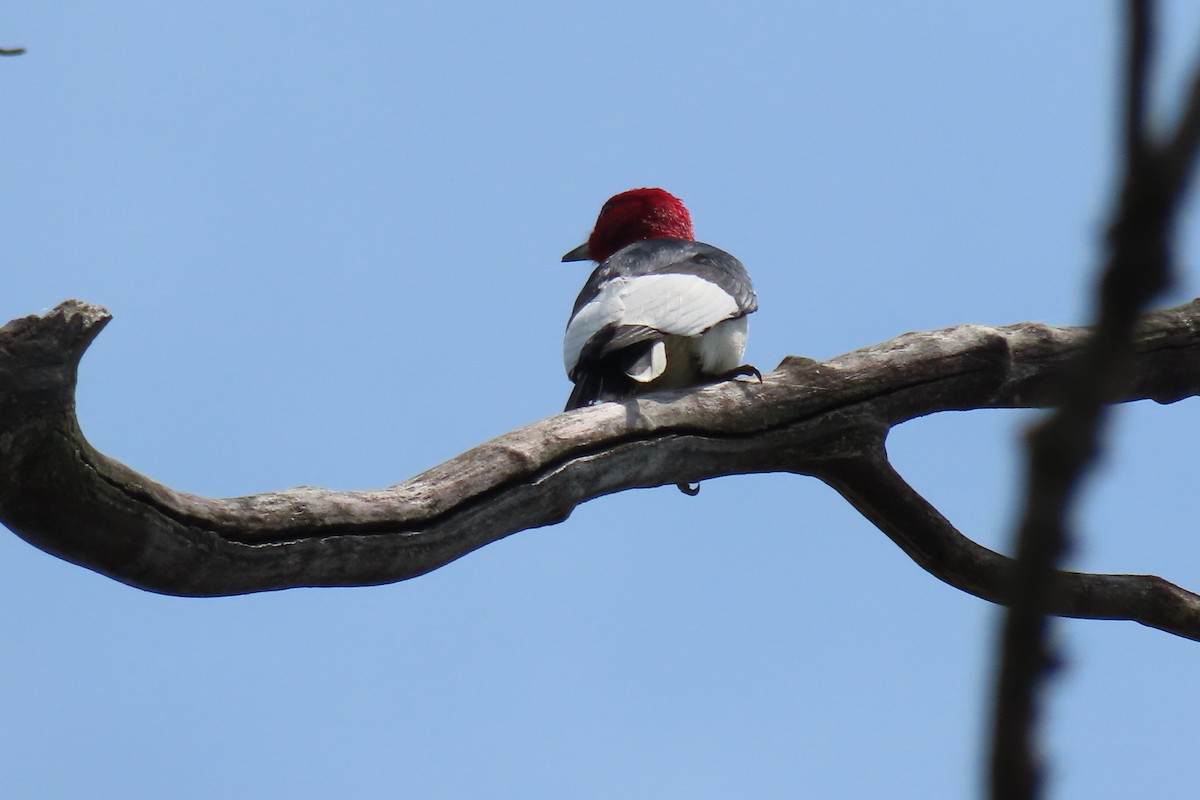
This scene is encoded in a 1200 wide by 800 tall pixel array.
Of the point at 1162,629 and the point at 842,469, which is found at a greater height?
the point at 842,469

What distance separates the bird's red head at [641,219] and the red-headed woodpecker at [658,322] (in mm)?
1057

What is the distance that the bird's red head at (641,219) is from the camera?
6.11 m

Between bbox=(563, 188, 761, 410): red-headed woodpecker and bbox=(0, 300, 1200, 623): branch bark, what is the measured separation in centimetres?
44

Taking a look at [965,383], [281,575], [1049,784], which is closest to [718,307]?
[965,383]

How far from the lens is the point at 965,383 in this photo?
3.77m

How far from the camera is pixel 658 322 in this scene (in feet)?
13.1

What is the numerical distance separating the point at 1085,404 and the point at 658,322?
353 centimetres

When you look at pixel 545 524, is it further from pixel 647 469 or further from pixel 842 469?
pixel 842 469

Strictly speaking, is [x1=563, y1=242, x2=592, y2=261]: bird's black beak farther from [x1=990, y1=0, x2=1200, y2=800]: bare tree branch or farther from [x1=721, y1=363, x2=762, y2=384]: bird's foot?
[x1=990, y1=0, x2=1200, y2=800]: bare tree branch

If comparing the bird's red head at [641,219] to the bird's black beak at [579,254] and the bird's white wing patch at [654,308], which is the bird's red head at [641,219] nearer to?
the bird's black beak at [579,254]

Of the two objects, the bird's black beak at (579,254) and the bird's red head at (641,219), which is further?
the bird's black beak at (579,254)

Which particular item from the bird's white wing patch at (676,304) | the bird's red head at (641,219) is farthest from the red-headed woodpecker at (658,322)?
the bird's red head at (641,219)

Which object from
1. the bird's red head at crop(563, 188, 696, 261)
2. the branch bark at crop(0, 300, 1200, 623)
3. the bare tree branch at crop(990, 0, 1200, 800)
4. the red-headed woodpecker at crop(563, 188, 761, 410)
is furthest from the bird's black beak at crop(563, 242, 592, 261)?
the bare tree branch at crop(990, 0, 1200, 800)

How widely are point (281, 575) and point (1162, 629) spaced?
8.23 ft
